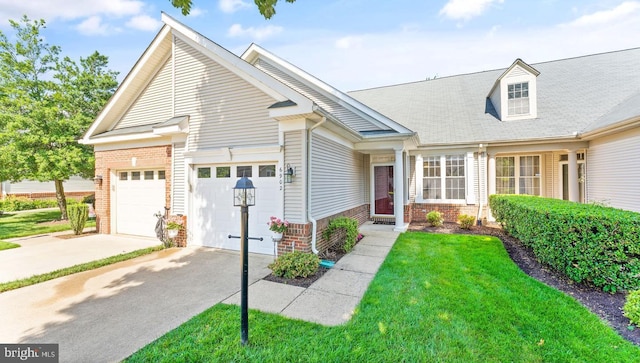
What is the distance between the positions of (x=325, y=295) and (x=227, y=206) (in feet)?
12.9

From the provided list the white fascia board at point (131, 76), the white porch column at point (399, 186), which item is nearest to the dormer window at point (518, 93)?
the white porch column at point (399, 186)

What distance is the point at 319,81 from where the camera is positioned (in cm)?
1017

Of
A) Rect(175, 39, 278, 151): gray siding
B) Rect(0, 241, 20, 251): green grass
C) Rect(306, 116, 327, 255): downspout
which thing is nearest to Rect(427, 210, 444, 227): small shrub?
Rect(306, 116, 327, 255): downspout

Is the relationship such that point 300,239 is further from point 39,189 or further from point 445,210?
point 39,189

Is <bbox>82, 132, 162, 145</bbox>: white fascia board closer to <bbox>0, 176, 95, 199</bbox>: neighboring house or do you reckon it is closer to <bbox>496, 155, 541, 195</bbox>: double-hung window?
<bbox>496, 155, 541, 195</bbox>: double-hung window

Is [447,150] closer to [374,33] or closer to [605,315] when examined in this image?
[374,33]

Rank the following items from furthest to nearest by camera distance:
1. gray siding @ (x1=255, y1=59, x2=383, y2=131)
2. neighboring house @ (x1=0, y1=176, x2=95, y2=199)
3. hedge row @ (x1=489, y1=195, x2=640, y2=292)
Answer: neighboring house @ (x1=0, y1=176, x2=95, y2=199)
gray siding @ (x1=255, y1=59, x2=383, y2=131)
hedge row @ (x1=489, y1=195, x2=640, y2=292)

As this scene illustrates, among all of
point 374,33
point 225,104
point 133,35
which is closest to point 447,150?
point 374,33

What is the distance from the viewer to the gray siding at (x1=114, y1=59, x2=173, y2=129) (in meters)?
8.36

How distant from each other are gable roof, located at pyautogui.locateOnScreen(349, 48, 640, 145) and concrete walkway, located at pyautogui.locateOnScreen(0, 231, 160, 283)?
1161cm

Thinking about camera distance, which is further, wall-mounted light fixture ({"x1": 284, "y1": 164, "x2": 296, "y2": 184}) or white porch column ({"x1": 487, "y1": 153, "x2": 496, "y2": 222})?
white porch column ({"x1": 487, "y1": 153, "x2": 496, "y2": 222})

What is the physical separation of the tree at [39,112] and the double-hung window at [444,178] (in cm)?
1556

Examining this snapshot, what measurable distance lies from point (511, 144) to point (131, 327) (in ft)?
42.6

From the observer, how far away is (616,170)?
336 inches
